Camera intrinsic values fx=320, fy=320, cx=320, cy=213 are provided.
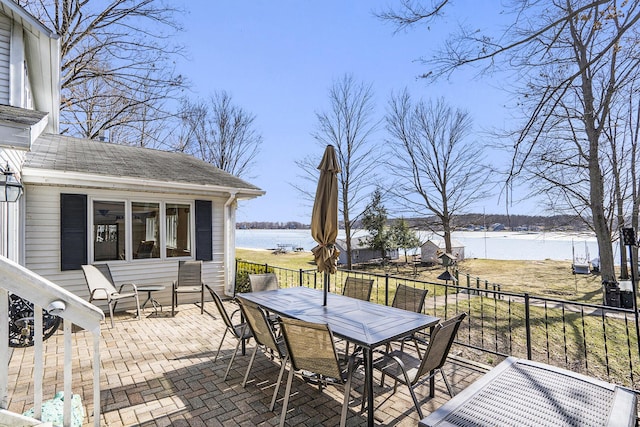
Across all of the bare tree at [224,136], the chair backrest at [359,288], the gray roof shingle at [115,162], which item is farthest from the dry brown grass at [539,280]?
the gray roof shingle at [115,162]

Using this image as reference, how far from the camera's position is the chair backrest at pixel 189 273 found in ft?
23.0

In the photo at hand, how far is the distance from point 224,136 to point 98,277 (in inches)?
634

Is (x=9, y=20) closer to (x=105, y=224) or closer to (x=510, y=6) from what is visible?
(x=105, y=224)

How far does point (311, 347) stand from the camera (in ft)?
8.87

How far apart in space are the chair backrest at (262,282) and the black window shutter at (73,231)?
3.57 metres

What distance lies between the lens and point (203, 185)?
710cm

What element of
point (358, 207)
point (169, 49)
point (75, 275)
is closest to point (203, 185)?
point (75, 275)

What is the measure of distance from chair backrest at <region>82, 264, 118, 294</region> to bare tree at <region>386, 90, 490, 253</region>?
18.8m

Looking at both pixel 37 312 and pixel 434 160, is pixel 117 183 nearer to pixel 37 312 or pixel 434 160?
pixel 37 312

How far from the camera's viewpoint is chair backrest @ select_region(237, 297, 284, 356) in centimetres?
311

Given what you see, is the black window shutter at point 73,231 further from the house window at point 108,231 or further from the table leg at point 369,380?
the table leg at point 369,380

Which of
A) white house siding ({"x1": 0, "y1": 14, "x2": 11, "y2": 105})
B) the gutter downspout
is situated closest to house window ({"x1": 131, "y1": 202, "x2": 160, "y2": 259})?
the gutter downspout

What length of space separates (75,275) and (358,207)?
50.3 feet

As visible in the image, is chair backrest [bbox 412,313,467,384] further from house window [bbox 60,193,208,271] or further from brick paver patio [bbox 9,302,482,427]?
house window [bbox 60,193,208,271]
